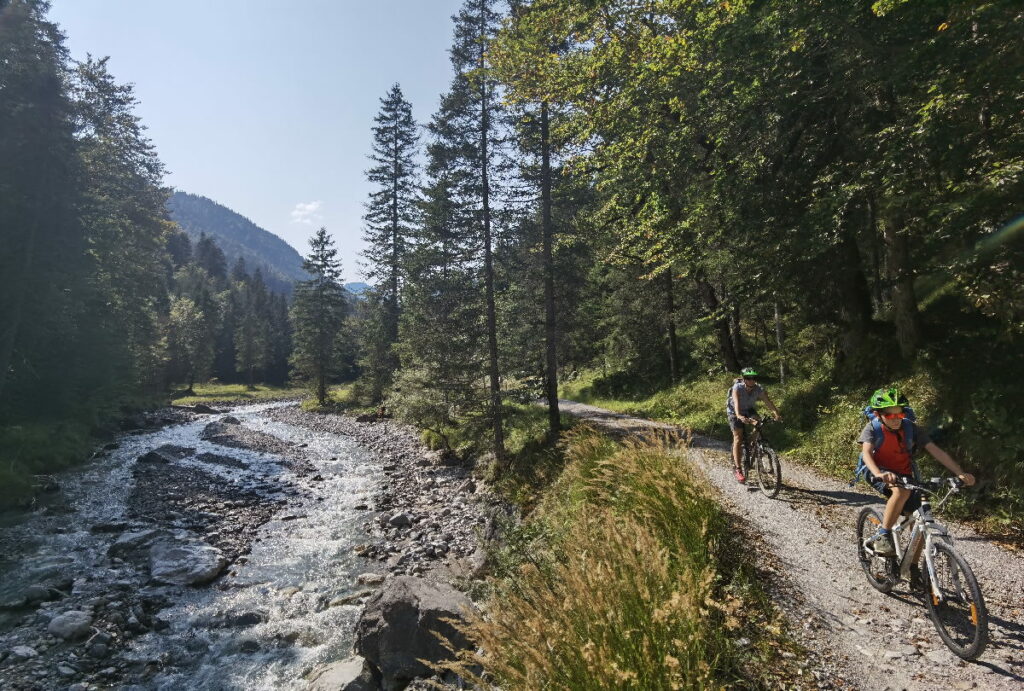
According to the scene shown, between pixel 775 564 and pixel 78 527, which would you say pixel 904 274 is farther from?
pixel 78 527

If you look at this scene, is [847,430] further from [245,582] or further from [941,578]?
[245,582]

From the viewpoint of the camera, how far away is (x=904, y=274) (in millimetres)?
10703

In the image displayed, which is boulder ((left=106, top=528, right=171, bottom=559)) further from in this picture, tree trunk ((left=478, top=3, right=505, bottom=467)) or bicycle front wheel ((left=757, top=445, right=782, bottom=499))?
bicycle front wheel ((left=757, top=445, right=782, bottom=499))

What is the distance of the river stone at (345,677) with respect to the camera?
7254 millimetres

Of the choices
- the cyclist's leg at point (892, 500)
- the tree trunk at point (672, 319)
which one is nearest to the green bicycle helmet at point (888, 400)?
the cyclist's leg at point (892, 500)

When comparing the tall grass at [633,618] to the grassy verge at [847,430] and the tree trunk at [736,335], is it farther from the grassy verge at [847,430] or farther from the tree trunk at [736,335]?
the tree trunk at [736,335]

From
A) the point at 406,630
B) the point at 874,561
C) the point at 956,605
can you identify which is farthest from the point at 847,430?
the point at 406,630

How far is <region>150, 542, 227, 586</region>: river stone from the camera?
37.0 ft

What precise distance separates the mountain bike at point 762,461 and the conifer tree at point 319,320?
42160mm

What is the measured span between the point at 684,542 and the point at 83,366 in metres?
30.7

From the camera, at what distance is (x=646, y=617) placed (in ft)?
11.9

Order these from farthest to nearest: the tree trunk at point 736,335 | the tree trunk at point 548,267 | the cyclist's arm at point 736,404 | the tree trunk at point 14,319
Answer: the tree trunk at point 736,335 < the tree trunk at point 14,319 < the tree trunk at point 548,267 < the cyclist's arm at point 736,404

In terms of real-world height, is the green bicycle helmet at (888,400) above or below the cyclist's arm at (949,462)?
above

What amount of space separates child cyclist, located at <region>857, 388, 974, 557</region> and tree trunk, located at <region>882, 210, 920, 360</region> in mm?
6831
